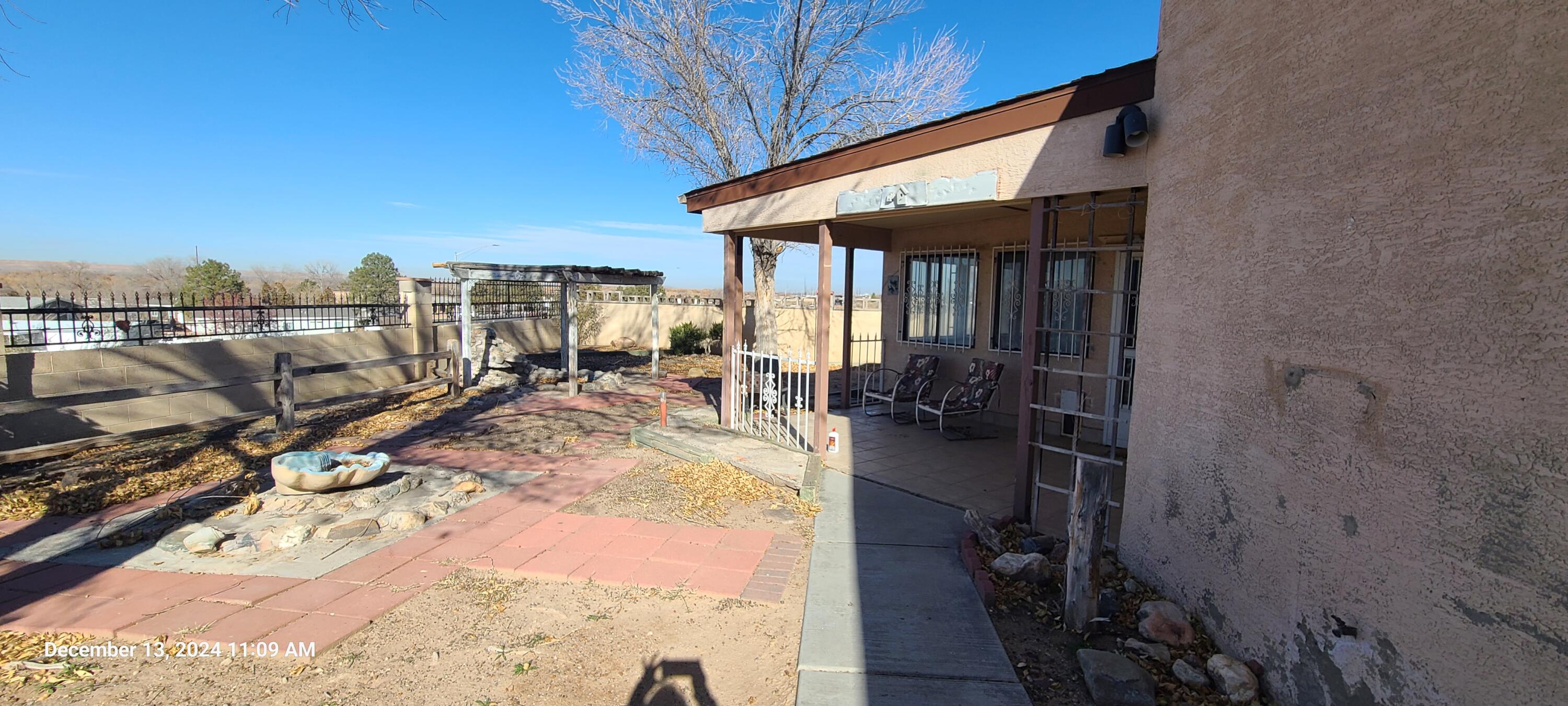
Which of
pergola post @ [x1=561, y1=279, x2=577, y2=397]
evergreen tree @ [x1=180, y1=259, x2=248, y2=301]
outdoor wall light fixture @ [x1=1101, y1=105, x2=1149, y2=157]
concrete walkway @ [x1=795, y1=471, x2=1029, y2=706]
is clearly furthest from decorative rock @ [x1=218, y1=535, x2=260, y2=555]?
evergreen tree @ [x1=180, y1=259, x2=248, y2=301]

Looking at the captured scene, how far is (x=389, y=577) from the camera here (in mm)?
3787

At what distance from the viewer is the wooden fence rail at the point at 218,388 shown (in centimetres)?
556

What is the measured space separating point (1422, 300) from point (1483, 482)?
558 millimetres

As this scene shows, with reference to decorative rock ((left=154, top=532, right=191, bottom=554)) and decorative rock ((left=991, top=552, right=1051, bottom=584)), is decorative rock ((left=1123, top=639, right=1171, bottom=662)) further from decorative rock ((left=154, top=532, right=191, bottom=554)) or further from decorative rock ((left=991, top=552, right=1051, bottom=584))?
decorative rock ((left=154, top=532, right=191, bottom=554))

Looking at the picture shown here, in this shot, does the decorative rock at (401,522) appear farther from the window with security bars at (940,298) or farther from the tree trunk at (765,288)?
the tree trunk at (765,288)

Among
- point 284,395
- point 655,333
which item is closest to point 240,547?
point 284,395

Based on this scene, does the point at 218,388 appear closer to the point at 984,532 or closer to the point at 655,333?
the point at 655,333

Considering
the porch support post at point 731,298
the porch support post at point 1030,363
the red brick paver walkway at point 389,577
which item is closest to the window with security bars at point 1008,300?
the porch support post at point 731,298

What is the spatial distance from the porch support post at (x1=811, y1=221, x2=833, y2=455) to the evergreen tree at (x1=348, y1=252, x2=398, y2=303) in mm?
16269

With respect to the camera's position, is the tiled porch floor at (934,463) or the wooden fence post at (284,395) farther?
the wooden fence post at (284,395)

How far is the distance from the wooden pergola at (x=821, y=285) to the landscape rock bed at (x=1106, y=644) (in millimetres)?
2514

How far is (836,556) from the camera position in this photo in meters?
4.18

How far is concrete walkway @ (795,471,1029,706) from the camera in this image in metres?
2.76

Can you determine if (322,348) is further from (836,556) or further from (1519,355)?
(1519,355)
